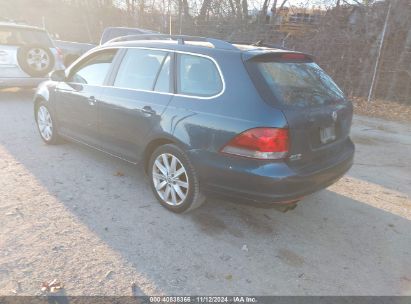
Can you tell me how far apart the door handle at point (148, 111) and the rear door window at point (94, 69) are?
99cm

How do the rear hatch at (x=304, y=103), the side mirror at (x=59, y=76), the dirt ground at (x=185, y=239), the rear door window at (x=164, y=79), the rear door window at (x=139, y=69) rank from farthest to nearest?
the side mirror at (x=59, y=76)
the rear door window at (x=139, y=69)
the rear door window at (x=164, y=79)
the rear hatch at (x=304, y=103)
the dirt ground at (x=185, y=239)

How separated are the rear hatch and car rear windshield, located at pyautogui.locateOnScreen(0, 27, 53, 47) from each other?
722 centimetres

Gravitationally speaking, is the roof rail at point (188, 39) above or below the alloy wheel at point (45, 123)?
above

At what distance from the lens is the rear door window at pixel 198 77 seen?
339cm

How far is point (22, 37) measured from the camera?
344 inches

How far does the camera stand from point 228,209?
397 cm

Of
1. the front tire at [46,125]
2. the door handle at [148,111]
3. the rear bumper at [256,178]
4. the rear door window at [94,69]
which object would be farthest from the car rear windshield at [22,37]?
the rear bumper at [256,178]

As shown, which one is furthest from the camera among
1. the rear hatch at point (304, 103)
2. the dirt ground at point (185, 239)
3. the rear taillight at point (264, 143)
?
the rear hatch at point (304, 103)

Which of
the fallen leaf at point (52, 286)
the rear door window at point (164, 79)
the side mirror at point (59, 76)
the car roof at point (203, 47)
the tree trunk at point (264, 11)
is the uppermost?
the tree trunk at point (264, 11)

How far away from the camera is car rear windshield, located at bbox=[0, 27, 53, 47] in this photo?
8406 millimetres

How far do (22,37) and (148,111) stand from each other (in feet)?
21.5

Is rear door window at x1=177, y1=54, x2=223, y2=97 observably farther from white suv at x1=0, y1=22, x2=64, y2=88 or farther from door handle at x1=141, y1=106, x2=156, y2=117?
white suv at x1=0, y1=22, x2=64, y2=88

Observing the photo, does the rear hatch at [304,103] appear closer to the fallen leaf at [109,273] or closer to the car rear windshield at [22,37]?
the fallen leaf at [109,273]

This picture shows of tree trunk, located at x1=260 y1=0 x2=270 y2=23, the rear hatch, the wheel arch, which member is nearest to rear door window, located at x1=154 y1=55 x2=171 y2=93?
the wheel arch
